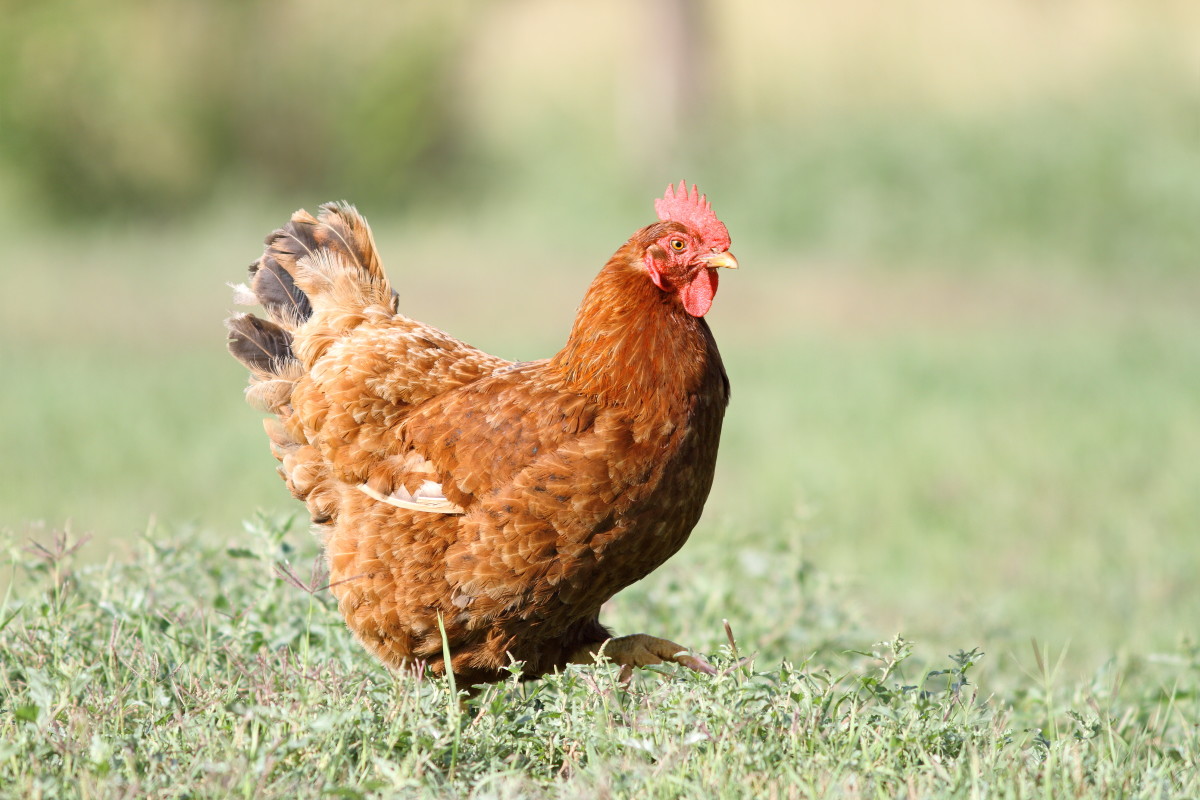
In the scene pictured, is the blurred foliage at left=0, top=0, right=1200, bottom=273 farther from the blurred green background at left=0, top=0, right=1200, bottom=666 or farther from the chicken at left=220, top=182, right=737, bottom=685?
the chicken at left=220, top=182, right=737, bottom=685

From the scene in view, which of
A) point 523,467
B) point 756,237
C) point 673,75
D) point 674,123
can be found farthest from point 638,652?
point 673,75

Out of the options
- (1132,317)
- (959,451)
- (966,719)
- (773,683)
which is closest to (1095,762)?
(966,719)

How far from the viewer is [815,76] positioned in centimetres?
1547

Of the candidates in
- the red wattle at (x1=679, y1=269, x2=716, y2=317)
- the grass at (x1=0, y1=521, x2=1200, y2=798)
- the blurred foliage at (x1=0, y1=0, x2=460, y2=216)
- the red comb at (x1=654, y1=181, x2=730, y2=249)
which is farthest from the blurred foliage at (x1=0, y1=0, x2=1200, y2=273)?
the grass at (x1=0, y1=521, x2=1200, y2=798)

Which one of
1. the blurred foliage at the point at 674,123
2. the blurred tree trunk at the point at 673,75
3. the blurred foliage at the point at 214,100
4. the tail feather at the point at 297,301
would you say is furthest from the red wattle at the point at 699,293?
the blurred foliage at the point at 214,100

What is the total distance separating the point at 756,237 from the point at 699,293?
32.3 ft

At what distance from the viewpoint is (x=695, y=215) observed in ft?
11.6

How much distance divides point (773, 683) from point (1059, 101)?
38.9 ft

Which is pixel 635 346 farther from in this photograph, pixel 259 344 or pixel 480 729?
pixel 259 344

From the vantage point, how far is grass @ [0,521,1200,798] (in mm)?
2768

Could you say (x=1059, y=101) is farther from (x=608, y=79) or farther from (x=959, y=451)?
(x=959, y=451)

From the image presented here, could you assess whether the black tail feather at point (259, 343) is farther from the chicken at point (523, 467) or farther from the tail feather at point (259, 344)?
the chicken at point (523, 467)

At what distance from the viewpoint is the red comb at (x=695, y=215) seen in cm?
348

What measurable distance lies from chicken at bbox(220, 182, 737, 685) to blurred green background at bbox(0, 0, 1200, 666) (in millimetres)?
1359
